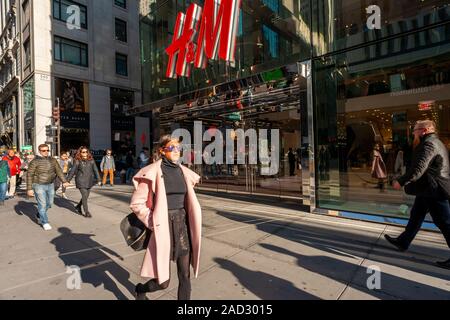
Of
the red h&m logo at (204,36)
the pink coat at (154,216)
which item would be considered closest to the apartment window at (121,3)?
the red h&m logo at (204,36)

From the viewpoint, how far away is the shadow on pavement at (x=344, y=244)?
145 inches

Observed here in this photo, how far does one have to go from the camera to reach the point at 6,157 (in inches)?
379

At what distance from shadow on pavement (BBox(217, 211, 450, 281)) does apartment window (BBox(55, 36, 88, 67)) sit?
2296cm

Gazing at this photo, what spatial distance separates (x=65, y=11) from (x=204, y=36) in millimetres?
19667

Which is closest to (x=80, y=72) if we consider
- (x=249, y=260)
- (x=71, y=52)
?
(x=71, y=52)

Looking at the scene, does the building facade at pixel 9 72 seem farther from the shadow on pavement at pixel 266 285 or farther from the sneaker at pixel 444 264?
the sneaker at pixel 444 264

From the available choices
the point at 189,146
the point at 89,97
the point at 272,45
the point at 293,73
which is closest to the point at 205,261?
the point at 293,73

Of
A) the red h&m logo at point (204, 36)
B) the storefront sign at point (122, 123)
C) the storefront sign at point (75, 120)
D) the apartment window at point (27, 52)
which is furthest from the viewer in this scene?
Result: the storefront sign at point (122, 123)

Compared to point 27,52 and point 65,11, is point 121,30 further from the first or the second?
point 27,52

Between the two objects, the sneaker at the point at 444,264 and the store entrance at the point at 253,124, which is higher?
the store entrance at the point at 253,124

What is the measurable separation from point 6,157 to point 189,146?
6.79 m

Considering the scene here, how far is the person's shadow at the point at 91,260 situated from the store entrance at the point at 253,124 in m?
5.30

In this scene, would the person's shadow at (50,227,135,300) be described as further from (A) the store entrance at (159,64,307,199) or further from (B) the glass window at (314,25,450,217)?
(A) the store entrance at (159,64,307,199)

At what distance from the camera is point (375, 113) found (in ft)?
28.7
